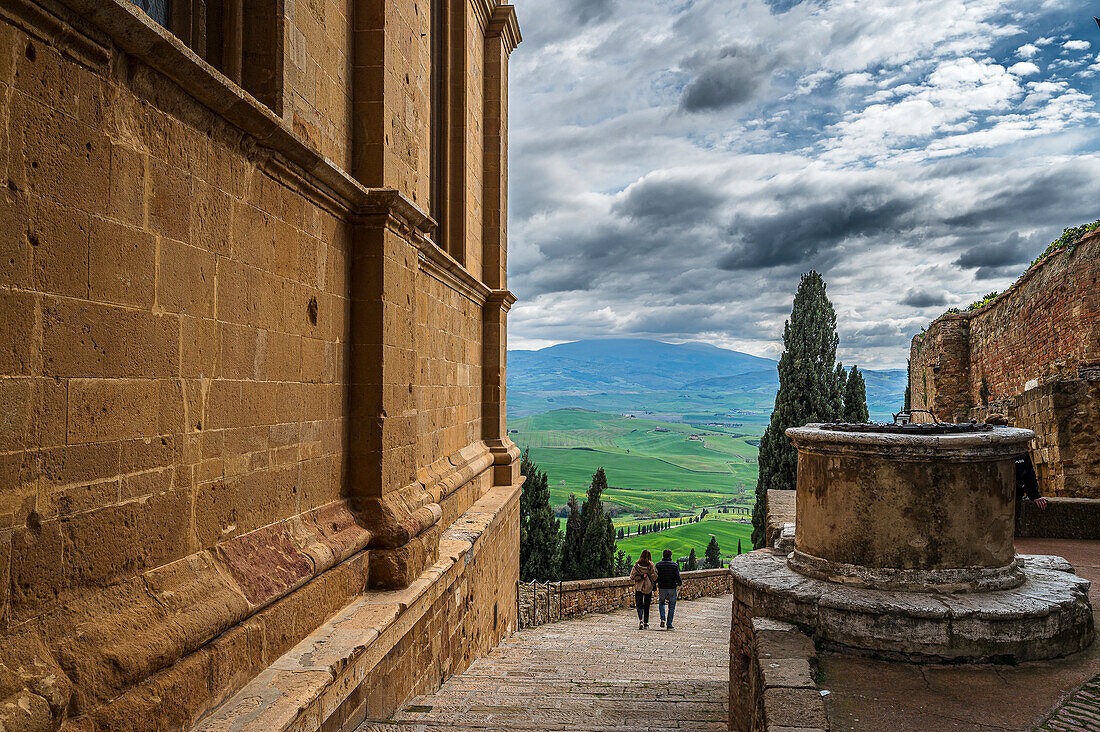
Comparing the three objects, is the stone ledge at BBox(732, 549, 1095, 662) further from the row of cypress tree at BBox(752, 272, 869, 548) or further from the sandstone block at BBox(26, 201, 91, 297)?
the row of cypress tree at BBox(752, 272, 869, 548)

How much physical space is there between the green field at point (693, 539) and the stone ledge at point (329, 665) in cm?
4978

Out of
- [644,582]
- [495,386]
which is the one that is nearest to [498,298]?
[495,386]

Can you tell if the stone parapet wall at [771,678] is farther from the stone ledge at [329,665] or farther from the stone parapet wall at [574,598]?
the stone parapet wall at [574,598]

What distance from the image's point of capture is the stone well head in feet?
15.5

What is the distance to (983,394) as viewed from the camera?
1741cm

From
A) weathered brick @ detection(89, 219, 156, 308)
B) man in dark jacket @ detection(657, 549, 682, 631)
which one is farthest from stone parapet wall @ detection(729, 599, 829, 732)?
man in dark jacket @ detection(657, 549, 682, 631)

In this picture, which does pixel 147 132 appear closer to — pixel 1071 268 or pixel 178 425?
pixel 178 425

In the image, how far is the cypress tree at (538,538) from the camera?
Answer: 71.5ft

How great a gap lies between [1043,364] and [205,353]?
49.8 ft

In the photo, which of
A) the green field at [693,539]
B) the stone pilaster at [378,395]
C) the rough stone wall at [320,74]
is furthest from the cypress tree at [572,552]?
the green field at [693,539]

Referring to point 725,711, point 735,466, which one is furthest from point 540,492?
point 735,466

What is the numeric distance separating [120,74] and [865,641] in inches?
204

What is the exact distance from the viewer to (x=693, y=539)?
6438cm

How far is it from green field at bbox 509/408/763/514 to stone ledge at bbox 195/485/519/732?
80.2m
